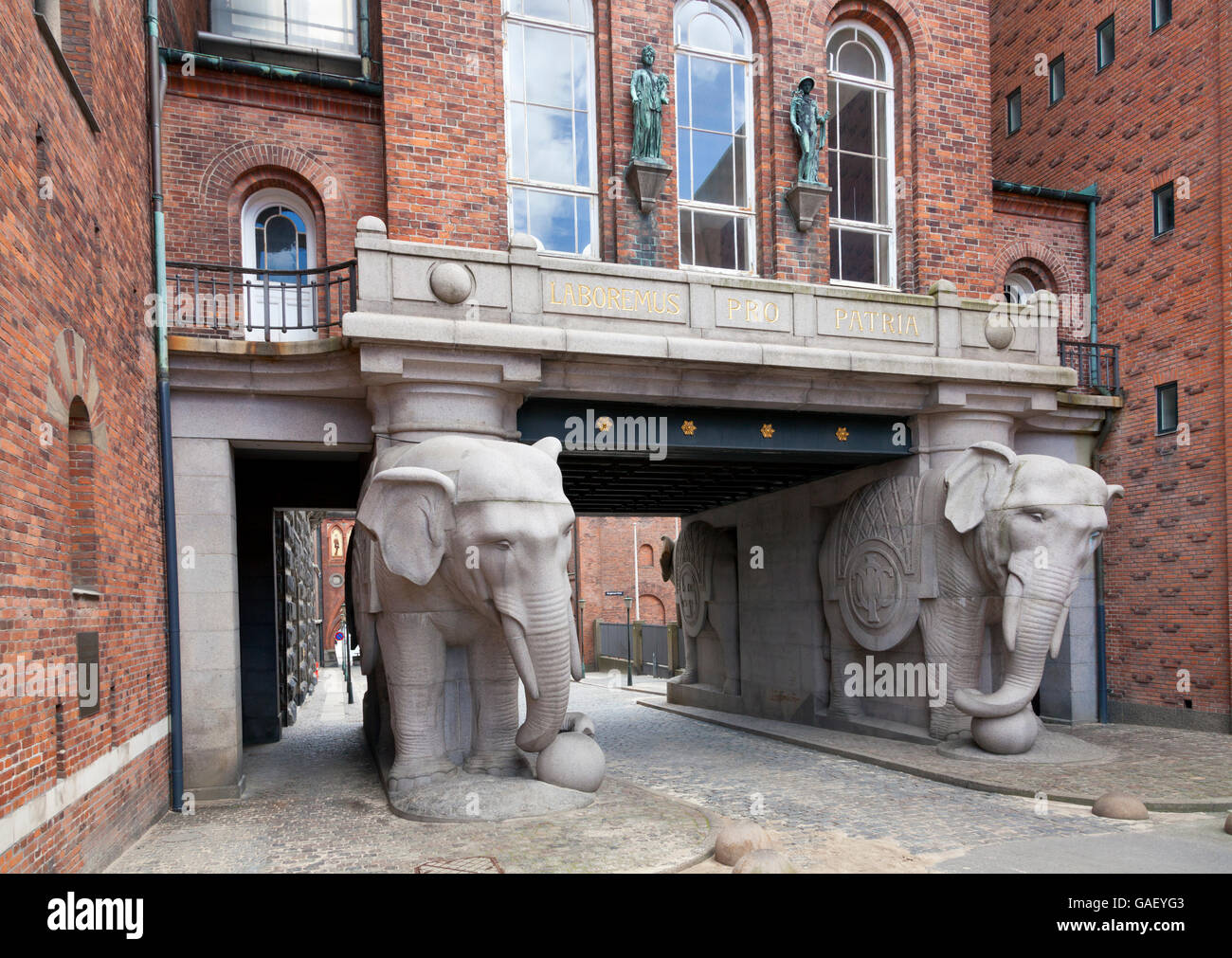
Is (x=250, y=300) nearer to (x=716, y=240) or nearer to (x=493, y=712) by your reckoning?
(x=493, y=712)

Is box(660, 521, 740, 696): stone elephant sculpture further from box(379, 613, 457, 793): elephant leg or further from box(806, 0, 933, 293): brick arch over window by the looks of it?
box(379, 613, 457, 793): elephant leg

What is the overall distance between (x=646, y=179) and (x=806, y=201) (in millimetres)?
2473

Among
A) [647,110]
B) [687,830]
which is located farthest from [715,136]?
[687,830]

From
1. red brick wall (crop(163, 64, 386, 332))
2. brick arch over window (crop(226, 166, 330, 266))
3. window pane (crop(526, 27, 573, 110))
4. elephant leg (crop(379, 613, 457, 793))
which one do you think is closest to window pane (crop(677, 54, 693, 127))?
window pane (crop(526, 27, 573, 110))

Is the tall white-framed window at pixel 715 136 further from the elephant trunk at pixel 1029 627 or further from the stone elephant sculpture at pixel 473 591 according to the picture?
the elephant trunk at pixel 1029 627

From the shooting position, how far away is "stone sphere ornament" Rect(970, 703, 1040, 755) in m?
12.2

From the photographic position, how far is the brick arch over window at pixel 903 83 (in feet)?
49.9

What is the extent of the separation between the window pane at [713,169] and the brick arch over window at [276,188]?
17.3 feet

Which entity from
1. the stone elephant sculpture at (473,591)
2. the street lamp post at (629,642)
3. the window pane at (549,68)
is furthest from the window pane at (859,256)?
the street lamp post at (629,642)

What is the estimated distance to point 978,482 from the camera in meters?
12.7

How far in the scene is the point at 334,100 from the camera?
1334 centimetres

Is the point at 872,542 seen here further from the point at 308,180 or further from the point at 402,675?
the point at 308,180

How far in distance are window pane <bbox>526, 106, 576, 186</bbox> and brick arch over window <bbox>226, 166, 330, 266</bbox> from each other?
2965mm
